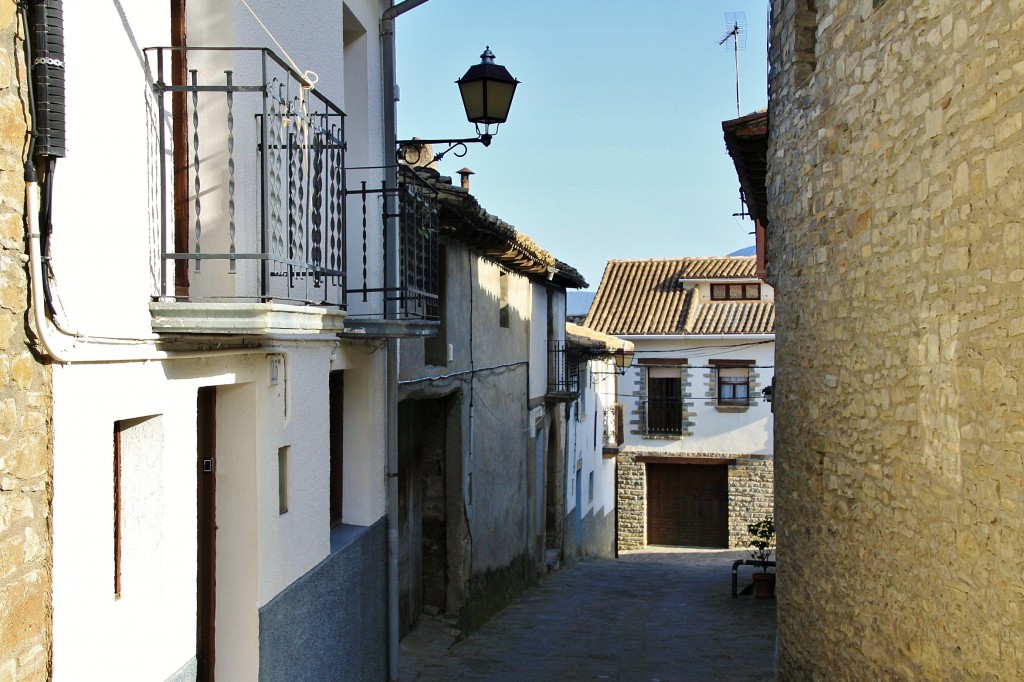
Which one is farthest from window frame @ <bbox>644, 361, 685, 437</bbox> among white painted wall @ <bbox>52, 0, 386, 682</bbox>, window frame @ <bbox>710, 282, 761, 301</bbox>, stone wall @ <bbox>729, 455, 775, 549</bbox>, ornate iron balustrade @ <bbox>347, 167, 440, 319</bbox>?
white painted wall @ <bbox>52, 0, 386, 682</bbox>

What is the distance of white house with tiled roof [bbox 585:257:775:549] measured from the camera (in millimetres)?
28469

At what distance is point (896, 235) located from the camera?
18.4 feet

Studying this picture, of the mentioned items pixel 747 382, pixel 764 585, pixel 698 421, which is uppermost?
pixel 747 382

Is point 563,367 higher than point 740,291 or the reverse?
the reverse

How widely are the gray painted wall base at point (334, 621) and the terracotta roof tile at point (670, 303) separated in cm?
2128

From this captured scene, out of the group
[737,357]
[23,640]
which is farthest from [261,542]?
[737,357]

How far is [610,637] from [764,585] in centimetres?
369

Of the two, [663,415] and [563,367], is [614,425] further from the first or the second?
[563,367]

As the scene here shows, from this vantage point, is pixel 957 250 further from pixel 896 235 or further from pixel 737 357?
pixel 737 357

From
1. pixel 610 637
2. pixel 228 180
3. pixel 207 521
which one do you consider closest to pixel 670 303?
pixel 610 637

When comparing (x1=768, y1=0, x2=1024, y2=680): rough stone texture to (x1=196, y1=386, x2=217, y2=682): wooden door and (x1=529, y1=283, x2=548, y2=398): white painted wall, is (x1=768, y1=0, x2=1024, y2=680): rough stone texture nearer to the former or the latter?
(x1=196, y1=386, x2=217, y2=682): wooden door

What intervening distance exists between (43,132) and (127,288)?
923mm

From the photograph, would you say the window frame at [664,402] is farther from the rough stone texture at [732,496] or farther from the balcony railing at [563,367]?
the balcony railing at [563,367]

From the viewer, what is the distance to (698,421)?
94.2 ft
